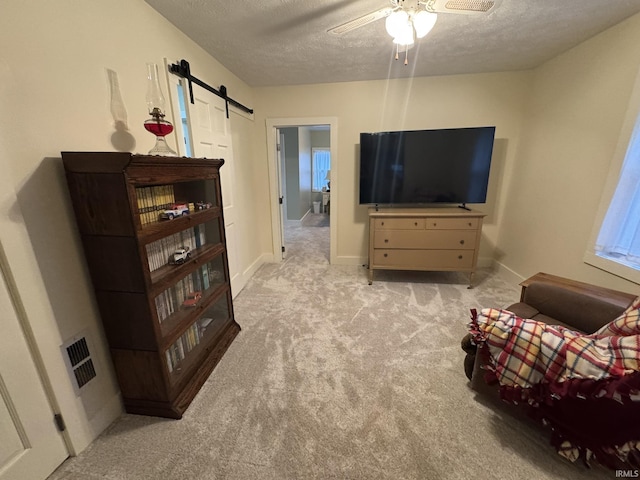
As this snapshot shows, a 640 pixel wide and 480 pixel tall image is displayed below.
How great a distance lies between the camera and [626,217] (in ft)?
5.95

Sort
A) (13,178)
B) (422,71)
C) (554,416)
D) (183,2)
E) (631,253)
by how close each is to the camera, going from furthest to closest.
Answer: (422,71) → (631,253) → (183,2) → (554,416) → (13,178)

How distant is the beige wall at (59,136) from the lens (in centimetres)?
98

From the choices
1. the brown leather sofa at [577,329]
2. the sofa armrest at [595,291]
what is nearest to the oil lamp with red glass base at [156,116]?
the brown leather sofa at [577,329]

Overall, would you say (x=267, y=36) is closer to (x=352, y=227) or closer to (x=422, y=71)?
(x=422, y=71)

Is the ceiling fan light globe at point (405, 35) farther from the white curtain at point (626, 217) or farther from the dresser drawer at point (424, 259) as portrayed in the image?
the dresser drawer at point (424, 259)

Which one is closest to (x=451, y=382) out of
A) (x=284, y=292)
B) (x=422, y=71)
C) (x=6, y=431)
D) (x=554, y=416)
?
(x=554, y=416)

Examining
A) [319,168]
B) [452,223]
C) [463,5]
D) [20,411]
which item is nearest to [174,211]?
[20,411]

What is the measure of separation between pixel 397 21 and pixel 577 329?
6.56ft

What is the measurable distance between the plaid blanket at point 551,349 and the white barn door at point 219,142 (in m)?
2.33

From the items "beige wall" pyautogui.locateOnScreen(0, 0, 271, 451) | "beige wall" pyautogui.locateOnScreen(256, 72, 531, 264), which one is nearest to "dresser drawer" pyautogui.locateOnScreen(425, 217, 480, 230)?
"beige wall" pyautogui.locateOnScreen(256, 72, 531, 264)

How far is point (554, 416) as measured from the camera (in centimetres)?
112

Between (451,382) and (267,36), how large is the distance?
285cm

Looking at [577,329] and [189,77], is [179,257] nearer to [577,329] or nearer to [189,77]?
[189,77]

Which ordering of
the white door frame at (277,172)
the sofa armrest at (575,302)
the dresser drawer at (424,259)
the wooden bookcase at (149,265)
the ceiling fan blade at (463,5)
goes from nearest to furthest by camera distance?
1. the wooden bookcase at (149,265)
2. the ceiling fan blade at (463,5)
3. the sofa armrest at (575,302)
4. the dresser drawer at (424,259)
5. the white door frame at (277,172)
